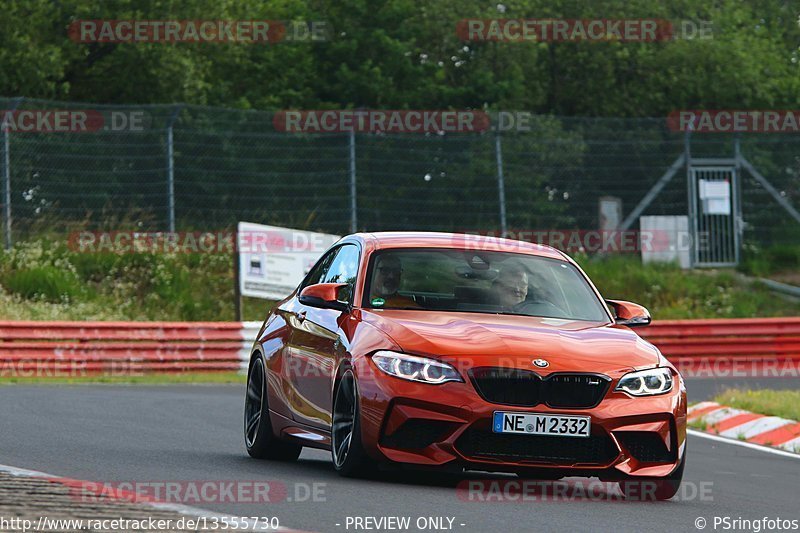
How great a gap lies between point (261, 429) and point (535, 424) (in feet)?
8.64

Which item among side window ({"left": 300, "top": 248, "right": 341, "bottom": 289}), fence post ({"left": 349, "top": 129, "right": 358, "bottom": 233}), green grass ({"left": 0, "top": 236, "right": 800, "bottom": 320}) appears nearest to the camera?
side window ({"left": 300, "top": 248, "right": 341, "bottom": 289})

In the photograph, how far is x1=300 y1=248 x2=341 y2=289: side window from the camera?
11.4 meters

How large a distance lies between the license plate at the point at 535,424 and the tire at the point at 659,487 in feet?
1.90

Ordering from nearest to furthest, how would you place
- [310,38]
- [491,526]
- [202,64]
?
[491,526], [202,64], [310,38]

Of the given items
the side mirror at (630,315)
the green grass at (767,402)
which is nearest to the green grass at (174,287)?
the green grass at (767,402)

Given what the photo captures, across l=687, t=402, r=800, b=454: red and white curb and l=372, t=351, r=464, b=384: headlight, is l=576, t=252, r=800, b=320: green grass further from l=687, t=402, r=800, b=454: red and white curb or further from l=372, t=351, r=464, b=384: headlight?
l=372, t=351, r=464, b=384: headlight

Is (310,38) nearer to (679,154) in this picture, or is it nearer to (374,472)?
(679,154)

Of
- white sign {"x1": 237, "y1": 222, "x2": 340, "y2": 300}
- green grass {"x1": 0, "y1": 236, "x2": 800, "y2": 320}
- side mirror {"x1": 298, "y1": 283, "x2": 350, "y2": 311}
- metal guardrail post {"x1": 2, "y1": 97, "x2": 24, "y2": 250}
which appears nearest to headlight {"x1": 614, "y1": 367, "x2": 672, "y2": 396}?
side mirror {"x1": 298, "y1": 283, "x2": 350, "y2": 311}

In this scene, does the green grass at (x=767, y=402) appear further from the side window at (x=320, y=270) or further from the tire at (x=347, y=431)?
the tire at (x=347, y=431)

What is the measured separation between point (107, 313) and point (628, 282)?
9456 millimetres

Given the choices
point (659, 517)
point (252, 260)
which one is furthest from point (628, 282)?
point (659, 517)

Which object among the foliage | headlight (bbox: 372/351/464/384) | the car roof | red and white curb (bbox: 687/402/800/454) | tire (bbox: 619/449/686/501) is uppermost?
the foliage

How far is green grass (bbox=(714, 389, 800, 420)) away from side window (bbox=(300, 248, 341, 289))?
233 inches

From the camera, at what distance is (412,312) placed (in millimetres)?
9867
